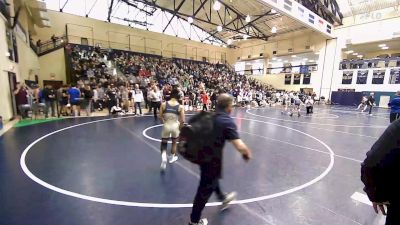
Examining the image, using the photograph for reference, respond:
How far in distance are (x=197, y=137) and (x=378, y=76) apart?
29048mm

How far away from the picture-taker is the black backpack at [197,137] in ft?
8.07

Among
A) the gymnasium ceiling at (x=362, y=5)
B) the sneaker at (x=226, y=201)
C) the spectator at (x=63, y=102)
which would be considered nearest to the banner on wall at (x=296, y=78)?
the gymnasium ceiling at (x=362, y=5)

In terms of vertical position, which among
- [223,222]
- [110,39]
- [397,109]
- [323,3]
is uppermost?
[323,3]

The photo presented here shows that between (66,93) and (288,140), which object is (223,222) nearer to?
(288,140)

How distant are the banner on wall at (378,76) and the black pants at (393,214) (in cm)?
2901

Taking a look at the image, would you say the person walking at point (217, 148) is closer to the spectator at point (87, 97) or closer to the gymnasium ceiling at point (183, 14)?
the spectator at point (87, 97)

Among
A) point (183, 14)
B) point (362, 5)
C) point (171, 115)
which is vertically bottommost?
point (171, 115)

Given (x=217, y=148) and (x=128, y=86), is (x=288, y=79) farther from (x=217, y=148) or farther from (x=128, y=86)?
(x=217, y=148)

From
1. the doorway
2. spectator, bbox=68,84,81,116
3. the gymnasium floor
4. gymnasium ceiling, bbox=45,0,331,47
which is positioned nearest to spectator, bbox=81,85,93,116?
spectator, bbox=68,84,81,116

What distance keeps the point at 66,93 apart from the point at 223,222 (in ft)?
40.4

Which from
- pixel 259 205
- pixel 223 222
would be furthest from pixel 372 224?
pixel 223 222

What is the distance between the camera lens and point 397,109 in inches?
318

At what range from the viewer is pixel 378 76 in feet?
78.1

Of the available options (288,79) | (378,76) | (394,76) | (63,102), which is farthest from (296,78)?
(63,102)
